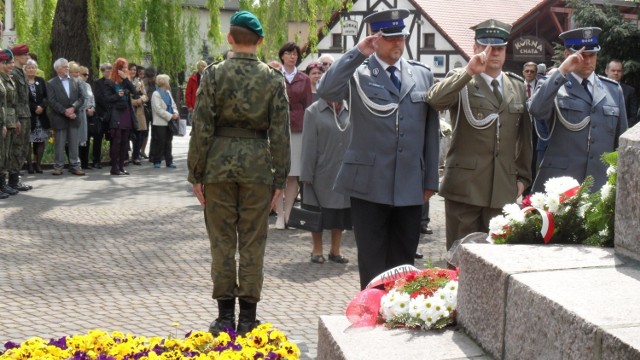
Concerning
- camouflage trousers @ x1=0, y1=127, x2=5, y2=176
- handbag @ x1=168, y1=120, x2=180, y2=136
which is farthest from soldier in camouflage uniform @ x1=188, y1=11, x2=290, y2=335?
handbag @ x1=168, y1=120, x2=180, y2=136

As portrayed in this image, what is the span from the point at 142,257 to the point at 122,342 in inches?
205

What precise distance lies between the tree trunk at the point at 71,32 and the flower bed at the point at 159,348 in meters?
18.3

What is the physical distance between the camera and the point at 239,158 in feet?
22.6

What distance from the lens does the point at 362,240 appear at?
672cm

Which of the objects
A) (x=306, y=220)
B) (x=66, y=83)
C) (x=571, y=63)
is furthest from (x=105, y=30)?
(x=571, y=63)

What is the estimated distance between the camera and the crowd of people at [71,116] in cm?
1636

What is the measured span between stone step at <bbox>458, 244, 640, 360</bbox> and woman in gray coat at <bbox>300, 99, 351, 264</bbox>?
559 centimetres

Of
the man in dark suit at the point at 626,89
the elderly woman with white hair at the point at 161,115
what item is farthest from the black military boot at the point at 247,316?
the elderly woman with white hair at the point at 161,115

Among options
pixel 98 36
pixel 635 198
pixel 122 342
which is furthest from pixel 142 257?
pixel 98 36

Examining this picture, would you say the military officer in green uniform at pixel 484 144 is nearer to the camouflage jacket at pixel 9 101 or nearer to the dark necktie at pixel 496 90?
the dark necktie at pixel 496 90

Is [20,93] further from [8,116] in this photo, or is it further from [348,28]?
[348,28]

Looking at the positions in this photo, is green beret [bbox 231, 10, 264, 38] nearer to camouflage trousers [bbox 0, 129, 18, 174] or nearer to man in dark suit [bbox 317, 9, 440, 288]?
man in dark suit [bbox 317, 9, 440, 288]

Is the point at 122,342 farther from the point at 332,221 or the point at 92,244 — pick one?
the point at 92,244

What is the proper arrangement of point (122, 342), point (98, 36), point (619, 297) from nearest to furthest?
point (619, 297), point (122, 342), point (98, 36)
